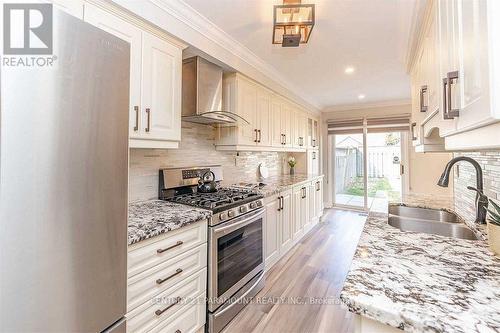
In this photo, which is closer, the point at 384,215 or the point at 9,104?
the point at 9,104

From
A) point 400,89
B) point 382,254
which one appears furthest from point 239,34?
point 400,89

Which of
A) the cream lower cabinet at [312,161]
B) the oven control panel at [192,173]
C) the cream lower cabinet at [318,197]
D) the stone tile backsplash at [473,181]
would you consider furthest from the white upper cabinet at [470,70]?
the cream lower cabinet at [312,161]

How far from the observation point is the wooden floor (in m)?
1.87

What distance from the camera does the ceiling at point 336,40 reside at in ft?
5.97

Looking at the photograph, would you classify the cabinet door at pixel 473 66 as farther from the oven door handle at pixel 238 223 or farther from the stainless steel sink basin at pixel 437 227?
the oven door handle at pixel 238 223

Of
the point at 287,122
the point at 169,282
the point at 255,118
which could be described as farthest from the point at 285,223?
the point at 169,282

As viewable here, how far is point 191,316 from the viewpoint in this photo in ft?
5.17

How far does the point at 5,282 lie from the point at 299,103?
429 centimetres

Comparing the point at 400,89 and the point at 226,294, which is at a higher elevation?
the point at 400,89

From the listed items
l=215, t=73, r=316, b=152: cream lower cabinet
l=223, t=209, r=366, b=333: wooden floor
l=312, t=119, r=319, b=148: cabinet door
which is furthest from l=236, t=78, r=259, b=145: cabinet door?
l=312, t=119, r=319, b=148: cabinet door

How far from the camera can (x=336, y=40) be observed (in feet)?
7.66

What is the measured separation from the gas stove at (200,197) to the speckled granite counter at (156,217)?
87 millimetres

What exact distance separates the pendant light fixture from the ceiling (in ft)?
0.74

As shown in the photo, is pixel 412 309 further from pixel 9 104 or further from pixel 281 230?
pixel 281 230
